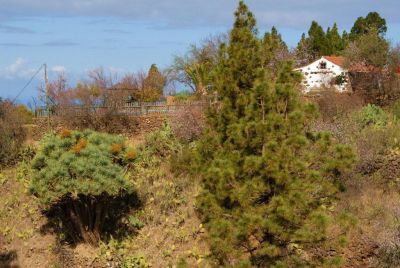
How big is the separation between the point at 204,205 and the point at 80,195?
8.02 metres

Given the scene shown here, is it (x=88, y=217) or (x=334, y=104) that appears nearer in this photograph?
(x=88, y=217)

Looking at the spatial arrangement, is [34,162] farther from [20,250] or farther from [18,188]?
[18,188]

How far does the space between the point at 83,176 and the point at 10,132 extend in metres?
8.89

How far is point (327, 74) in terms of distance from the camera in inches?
1652

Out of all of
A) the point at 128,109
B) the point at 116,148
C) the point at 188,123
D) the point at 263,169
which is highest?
the point at 128,109

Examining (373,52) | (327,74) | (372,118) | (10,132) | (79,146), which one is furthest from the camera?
(327,74)

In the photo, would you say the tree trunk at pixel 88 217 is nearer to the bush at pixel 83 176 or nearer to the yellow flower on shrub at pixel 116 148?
the bush at pixel 83 176

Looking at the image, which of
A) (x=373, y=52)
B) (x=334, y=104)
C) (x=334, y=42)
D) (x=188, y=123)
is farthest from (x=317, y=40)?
(x=188, y=123)

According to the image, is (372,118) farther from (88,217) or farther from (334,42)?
(334,42)

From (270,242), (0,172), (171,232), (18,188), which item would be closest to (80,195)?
(171,232)

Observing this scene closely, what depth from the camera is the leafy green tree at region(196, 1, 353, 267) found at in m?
11.2

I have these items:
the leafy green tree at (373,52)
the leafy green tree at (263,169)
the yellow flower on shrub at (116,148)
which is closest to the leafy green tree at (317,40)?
the leafy green tree at (373,52)

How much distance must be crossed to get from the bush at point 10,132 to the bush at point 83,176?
19.7 ft

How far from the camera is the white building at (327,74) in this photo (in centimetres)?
3762
